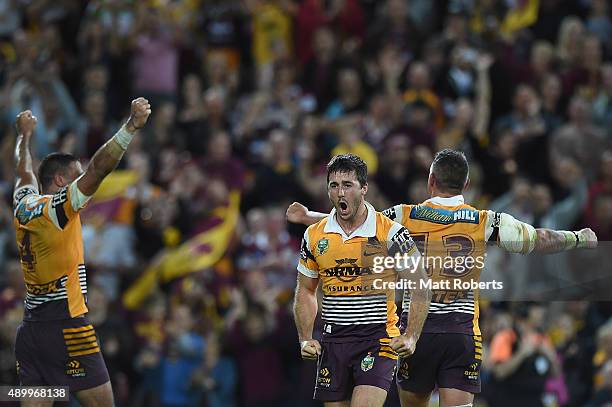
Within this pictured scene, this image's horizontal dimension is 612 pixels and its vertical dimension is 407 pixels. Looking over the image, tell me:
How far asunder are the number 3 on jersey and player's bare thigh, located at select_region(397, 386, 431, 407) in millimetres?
3585

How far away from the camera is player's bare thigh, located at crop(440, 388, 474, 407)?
1160 centimetres

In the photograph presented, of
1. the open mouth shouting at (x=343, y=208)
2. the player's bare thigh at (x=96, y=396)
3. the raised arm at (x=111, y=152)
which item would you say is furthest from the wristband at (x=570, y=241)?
the player's bare thigh at (x=96, y=396)

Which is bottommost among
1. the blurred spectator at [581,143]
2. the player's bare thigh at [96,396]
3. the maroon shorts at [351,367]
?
the player's bare thigh at [96,396]

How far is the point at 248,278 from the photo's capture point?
17.3 meters

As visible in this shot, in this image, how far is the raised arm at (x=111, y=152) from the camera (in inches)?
439

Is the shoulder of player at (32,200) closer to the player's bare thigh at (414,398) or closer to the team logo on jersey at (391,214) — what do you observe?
the team logo on jersey at (391,214)

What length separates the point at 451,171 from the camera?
1180 cm

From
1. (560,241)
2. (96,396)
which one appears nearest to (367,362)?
(560,241)

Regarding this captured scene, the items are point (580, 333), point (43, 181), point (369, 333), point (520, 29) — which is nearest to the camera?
point (369, 333)

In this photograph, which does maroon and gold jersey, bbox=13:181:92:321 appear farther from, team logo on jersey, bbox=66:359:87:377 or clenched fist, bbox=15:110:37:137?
clenched fist, bbox=15:110:37:137

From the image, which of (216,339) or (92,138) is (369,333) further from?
(92,138)

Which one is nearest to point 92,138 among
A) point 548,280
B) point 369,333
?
point 548,280

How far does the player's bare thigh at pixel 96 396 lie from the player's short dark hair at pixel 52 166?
1940mm

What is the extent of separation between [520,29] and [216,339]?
7.52 metres
